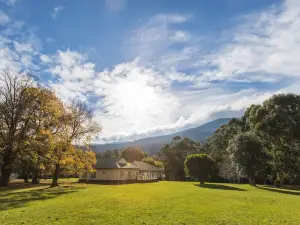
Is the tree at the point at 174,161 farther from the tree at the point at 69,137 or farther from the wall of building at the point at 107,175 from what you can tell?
the tree at the point at 69,137

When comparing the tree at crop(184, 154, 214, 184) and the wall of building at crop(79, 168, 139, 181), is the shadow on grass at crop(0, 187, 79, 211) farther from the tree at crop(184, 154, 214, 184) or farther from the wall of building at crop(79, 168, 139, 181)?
the wall of building at crop(79, 168, 139, 181)

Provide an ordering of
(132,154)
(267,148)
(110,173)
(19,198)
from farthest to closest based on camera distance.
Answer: (132,154), (110,173), (267,148), (19,198)

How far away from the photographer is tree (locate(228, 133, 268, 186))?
137 ft

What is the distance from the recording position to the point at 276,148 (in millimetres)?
42562

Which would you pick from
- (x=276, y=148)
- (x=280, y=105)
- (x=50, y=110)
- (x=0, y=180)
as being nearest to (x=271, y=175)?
(x=276, y=148)

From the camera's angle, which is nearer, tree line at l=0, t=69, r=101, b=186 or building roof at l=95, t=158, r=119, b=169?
tree line at l=0, t=69, r=101, b=186

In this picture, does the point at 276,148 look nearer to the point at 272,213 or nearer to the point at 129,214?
the point at 272,213

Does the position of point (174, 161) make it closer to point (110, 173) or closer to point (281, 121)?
point (110, 173)

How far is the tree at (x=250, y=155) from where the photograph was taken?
137 ft

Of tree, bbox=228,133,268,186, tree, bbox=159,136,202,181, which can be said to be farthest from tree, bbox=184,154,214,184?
tree, bbox=159,136,202,181

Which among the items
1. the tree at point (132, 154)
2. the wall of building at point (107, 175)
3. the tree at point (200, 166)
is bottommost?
the wall of building at point (107, 175)

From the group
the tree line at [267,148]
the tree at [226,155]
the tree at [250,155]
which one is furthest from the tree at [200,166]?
the tree at [226,155]

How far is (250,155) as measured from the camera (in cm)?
4178

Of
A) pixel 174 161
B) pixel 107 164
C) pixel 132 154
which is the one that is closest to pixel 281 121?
pixel 107 164
